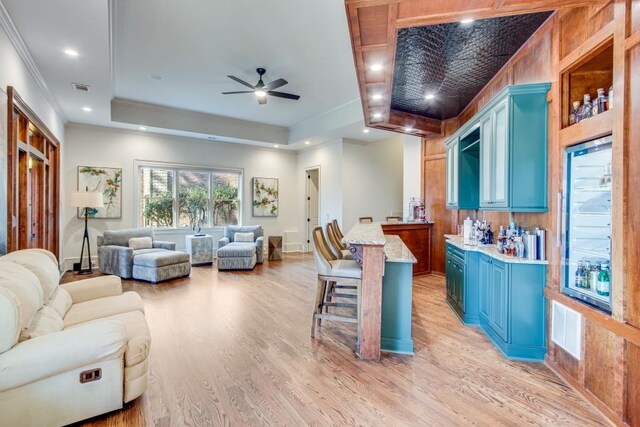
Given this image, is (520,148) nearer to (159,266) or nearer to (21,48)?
(21,48)

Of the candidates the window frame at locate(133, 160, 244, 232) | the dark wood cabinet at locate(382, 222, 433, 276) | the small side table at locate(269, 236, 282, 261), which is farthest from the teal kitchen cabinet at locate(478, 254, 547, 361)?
the window frame at locate(133, 160, 244, 232)

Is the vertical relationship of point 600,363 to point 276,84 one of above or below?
below

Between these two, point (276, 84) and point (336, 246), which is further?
point (276, 84)

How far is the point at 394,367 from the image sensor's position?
2.53 metres

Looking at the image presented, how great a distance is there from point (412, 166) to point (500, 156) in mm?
3468

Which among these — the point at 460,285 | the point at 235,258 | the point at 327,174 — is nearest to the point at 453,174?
the point at 460,285

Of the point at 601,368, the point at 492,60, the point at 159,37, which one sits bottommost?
the point at 601,368

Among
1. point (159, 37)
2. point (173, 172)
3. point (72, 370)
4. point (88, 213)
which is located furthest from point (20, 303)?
point (173, 172)

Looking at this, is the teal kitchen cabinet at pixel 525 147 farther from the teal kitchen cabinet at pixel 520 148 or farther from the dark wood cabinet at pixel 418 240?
the dark wood cabinet at pixel 418 240

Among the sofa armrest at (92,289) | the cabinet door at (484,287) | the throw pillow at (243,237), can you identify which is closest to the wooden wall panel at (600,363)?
the cabinet door at (484,287)

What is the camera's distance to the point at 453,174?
436cm

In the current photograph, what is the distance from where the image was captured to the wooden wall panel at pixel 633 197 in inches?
69.2

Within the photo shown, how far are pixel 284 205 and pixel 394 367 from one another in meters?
6.77

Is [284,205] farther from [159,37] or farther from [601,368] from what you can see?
[601,368]
